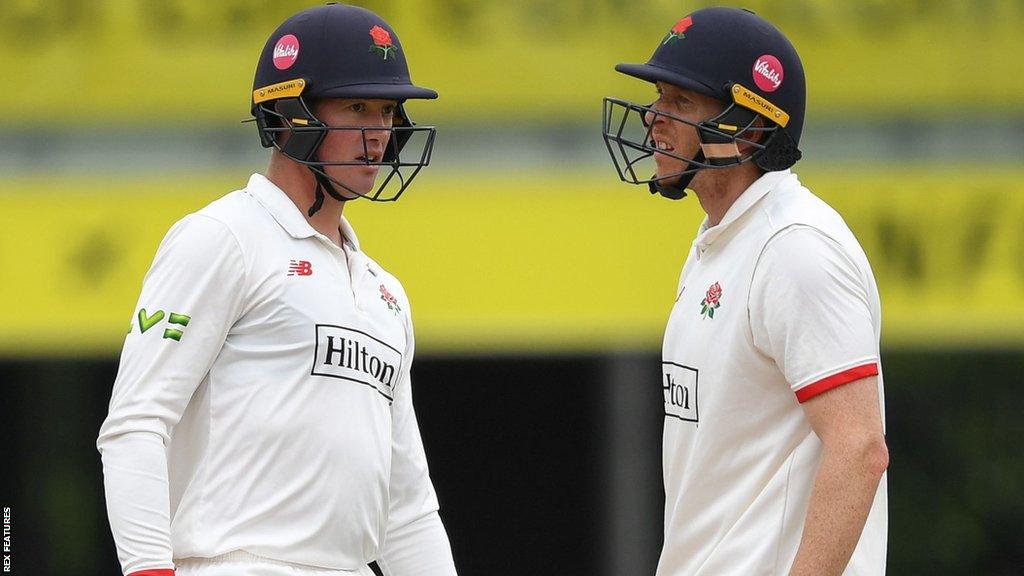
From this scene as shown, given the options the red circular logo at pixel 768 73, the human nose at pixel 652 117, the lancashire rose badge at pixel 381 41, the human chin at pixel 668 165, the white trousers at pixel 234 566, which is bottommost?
the white trousers at pixel 234 566

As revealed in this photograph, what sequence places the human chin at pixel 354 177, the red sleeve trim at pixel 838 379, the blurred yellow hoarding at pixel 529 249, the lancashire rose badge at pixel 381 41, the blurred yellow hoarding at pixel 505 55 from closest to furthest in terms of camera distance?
the red sleeve trim at pixel 838 379 < the human chin at pixel 354 177 < the lancashire rose badge at pixel 381 41 < the blurred yellow hoarding at pixel 529 249 < the blurred yellow hoarding at pixel 505 55

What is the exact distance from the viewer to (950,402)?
29.7 feet

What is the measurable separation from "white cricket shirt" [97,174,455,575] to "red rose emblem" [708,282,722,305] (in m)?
0.75

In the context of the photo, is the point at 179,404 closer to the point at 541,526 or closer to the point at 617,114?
the point at 617,114

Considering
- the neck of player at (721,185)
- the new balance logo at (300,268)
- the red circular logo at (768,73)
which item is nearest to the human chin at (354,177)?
the new balance logo at (300,268)

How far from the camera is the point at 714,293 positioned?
3.68 metres

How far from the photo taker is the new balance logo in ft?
12.0

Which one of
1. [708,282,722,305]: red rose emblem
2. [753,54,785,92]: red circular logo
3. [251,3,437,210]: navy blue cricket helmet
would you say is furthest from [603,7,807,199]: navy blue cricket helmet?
[251,3,437,210]: navy blue cricket helmet

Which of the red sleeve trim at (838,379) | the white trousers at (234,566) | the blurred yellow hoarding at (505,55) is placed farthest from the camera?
the blurred yellow hoarding at (505,55)

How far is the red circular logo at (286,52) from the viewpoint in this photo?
152 inches

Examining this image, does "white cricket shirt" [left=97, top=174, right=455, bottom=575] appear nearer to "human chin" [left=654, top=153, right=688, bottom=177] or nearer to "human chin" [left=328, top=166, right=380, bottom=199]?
"human chin" [left=328, top=166, right=380, bottom=199]

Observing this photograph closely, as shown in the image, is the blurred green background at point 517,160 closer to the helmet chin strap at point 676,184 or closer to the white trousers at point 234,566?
the helmet chin strap at point 676,184

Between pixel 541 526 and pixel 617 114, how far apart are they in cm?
356

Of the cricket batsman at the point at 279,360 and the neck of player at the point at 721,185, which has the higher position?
the neck of player at the point at 721,185
